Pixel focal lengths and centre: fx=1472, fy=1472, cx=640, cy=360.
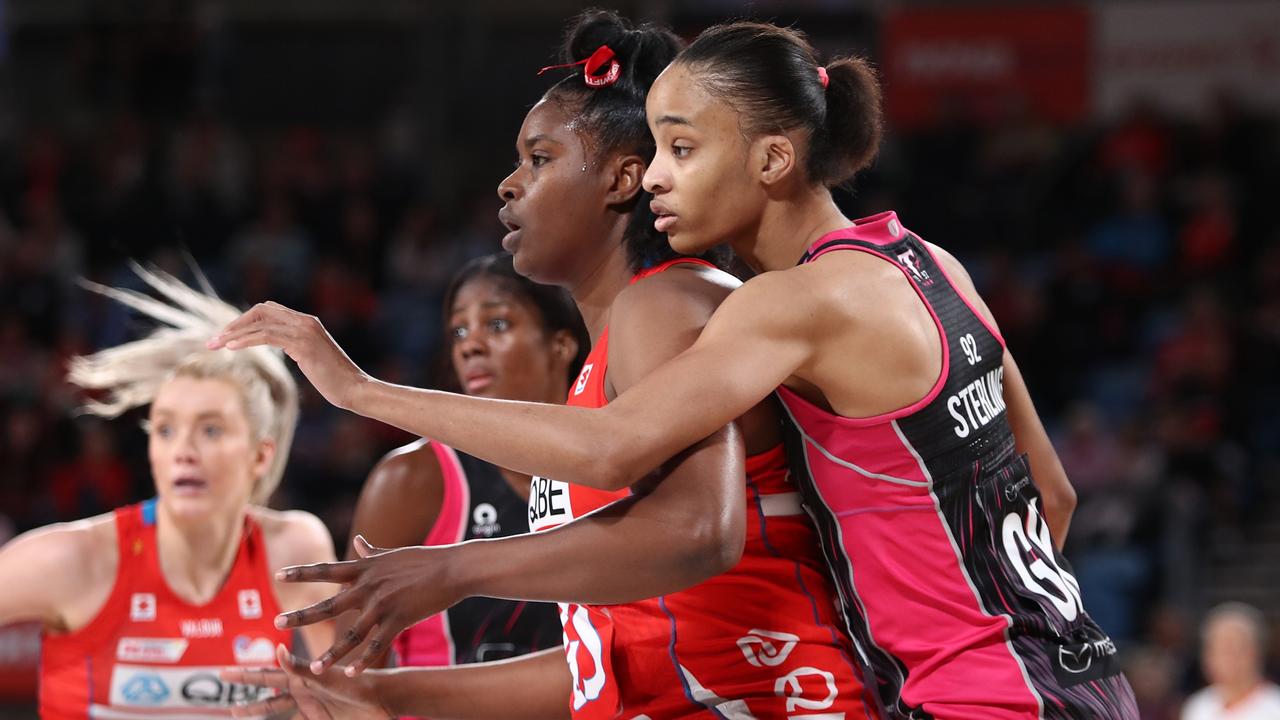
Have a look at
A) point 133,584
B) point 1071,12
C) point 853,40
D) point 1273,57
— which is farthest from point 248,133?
point 133,584

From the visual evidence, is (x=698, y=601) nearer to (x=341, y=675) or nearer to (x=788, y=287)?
(x=788, y=287)

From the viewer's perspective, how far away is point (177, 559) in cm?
417

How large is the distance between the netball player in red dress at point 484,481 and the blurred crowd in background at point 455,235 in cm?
496

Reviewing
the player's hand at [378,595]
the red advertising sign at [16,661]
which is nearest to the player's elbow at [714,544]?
the player's hand at [378,595]

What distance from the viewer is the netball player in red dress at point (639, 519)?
239 cm

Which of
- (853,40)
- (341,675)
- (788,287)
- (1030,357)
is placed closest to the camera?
(788,287)

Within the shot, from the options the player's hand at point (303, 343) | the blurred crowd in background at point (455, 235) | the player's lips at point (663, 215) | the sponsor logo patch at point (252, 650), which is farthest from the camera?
the blurred crowd in background at point (455, 235)

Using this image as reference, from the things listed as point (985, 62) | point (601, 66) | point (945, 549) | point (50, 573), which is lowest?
point (945, 549)

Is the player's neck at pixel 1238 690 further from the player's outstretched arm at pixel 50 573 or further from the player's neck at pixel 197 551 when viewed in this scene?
the player's outstretched arm at pixel 50 573

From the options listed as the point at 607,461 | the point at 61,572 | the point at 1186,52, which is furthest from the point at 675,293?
the point at 1186,52

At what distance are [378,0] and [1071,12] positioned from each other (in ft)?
22.4

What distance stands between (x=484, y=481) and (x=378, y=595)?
175 centimetres

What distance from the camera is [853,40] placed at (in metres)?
12.9

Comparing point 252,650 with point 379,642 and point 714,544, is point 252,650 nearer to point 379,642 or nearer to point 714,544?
point 379,642
